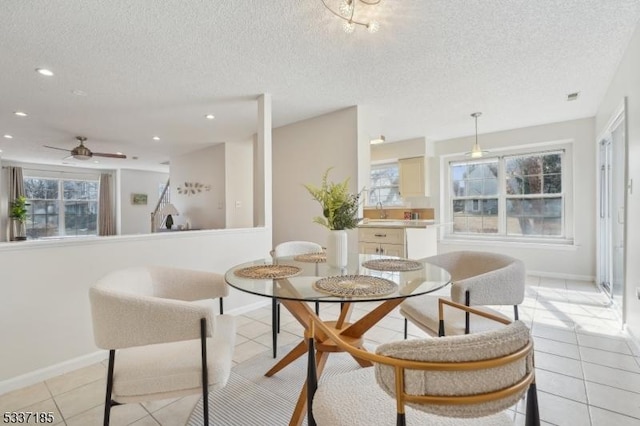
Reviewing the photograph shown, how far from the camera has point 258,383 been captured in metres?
1.87

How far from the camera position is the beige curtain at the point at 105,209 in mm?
8500

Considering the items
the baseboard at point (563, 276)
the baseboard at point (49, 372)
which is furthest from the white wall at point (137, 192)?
the baseboard at point (563, 276)

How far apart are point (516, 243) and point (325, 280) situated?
4.64 meters

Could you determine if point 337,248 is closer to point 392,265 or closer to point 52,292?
point 392,265

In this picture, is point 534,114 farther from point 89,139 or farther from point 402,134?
point 89,139

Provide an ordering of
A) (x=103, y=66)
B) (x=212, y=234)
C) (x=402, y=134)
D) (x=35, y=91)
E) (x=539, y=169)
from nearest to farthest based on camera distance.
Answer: (x=103, y=66) → (x=212, y=234) → (x=35, y=91) → (x=539, y=169) → (x=402, y=134)

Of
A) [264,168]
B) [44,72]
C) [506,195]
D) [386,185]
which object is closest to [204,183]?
[264,168]

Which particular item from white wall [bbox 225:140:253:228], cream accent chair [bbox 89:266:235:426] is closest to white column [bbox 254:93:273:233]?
cream accent chair [bbox 89:266:235:426]

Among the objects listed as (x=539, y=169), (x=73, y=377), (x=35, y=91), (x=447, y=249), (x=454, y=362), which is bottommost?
(x=73, y=377)

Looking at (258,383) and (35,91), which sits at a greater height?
(35,91)

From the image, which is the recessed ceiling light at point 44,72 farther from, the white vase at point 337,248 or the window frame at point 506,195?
the window frame at point 506,195

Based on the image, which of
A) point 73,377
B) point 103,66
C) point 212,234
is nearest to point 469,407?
point 73,377

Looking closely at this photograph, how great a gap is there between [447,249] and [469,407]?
523 centimetres

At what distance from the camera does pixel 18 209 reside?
7070 millimetres
